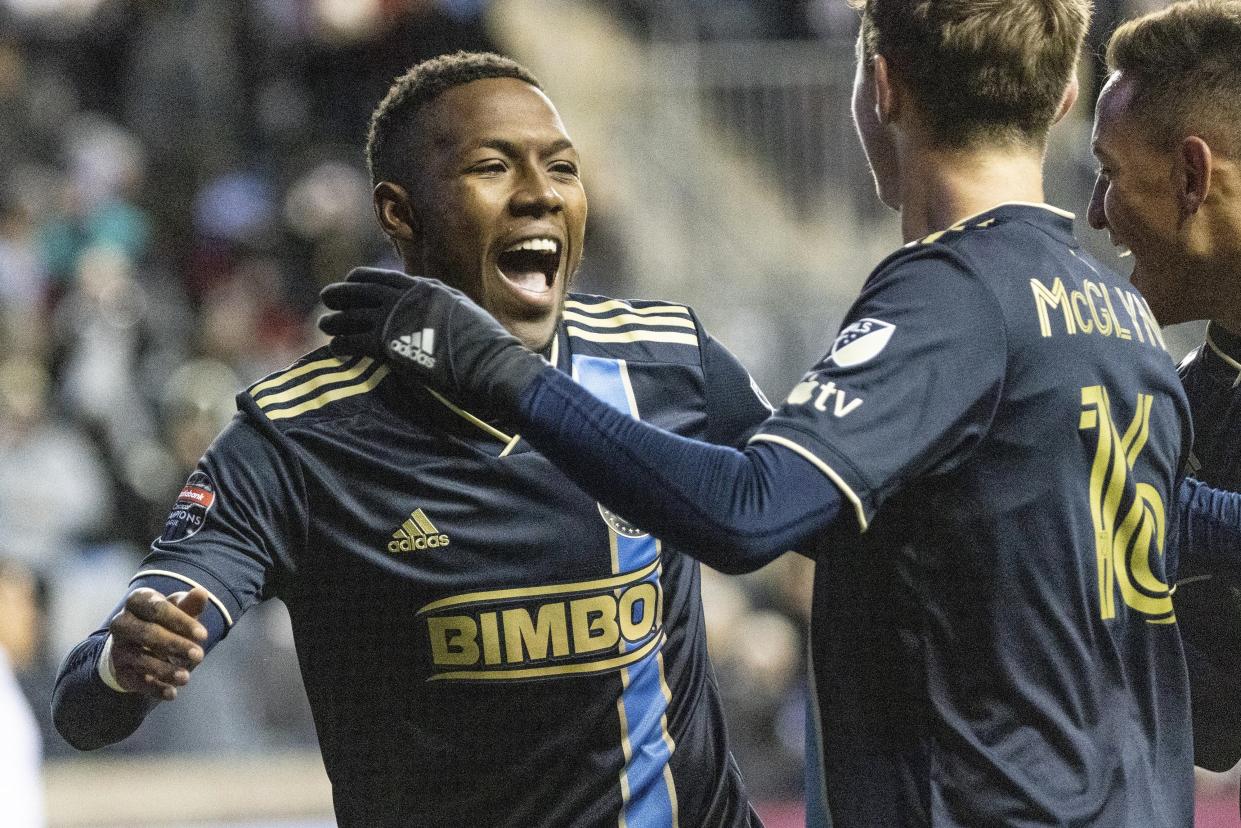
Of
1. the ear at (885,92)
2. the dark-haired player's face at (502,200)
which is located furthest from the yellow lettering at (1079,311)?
the dark-haired player's face at (502,200)

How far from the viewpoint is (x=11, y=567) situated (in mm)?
8172

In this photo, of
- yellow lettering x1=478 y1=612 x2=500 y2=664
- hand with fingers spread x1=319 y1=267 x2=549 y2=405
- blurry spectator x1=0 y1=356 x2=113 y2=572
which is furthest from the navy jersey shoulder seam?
blurry spectator x1=0 y1=356 x2=113 y2=572

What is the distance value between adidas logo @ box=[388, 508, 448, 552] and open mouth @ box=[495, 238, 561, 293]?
520mm

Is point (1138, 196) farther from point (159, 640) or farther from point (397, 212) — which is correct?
point (159, 640)

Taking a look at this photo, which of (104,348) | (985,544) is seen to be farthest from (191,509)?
(104,348)

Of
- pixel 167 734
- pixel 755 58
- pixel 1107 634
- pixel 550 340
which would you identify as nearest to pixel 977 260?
pixel 1107 634

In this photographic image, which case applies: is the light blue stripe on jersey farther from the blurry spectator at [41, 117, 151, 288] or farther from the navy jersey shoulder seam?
the blurry spectator at [41, 117, 151, 288]

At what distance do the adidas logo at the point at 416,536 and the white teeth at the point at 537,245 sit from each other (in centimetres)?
57

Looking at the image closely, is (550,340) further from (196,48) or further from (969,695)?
(196,48)

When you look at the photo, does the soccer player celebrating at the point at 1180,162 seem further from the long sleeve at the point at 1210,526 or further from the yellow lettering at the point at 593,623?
the yellow lettering at the point at 593,623

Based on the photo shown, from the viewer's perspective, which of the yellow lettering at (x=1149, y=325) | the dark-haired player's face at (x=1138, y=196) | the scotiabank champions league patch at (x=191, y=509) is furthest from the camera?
the dark-haired player's face at (x=1138, y=196)

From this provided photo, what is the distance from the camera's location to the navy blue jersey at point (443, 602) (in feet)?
10.5

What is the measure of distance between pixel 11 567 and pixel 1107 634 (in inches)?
259

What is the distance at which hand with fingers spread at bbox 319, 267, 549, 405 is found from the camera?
Answer: 104 inches
